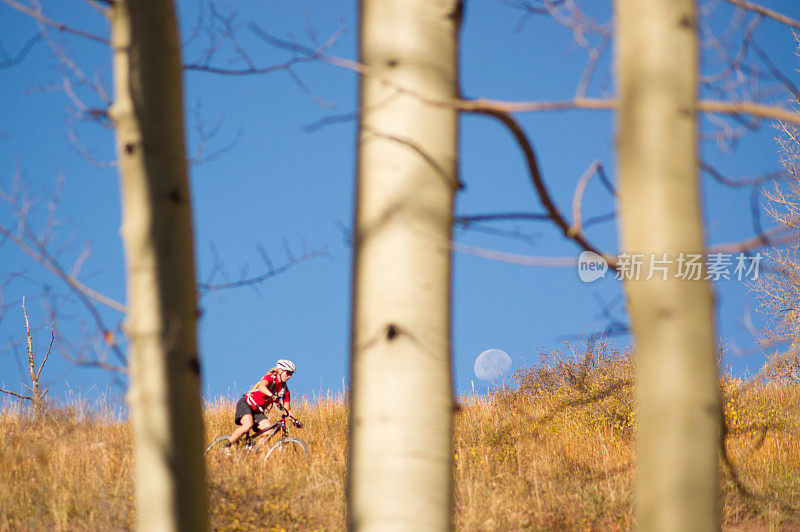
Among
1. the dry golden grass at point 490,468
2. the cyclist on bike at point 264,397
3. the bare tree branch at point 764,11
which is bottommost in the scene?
the dry golden grass at point 490,468

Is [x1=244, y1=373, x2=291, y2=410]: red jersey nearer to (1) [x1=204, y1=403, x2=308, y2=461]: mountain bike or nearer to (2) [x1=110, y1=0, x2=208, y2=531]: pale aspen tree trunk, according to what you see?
(1) [x1=204, y1=403, x2=308, y2=461]: mountain bike

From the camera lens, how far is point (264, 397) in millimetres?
9516

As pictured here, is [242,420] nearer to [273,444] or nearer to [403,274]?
[273,444]

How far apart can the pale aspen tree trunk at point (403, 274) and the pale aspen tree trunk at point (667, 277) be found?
0.62 metres

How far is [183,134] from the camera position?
251 centimetres

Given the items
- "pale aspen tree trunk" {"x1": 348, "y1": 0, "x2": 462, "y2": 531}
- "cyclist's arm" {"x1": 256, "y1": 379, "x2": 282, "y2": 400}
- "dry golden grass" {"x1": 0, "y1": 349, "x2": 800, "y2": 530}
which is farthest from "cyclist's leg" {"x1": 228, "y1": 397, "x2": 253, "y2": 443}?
"pale aspen tree trunk" {"x1": 348, "y1": 0, "x2": 462, "y2": 531}

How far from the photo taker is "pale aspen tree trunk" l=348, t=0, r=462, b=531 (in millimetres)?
1898

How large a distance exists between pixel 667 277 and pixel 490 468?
24.0 ft

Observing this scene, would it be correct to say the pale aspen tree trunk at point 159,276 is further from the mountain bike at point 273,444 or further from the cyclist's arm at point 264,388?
the cyclist's arm at point 264,388

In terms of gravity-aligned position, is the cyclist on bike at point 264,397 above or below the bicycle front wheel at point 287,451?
above

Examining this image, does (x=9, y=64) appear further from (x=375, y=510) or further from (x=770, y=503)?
(x=770, y=503)

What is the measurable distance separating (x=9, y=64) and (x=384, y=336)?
2738mm

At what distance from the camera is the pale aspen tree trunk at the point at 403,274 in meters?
1.90

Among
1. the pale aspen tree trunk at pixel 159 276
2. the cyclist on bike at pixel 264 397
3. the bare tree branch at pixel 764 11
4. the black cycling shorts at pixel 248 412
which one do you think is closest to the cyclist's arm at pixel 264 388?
the cyclist on bike at pixel 264 397
